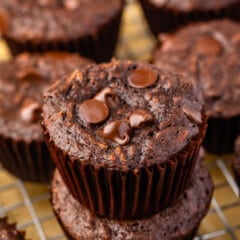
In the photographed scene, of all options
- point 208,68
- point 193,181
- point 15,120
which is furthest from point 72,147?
point 208,68

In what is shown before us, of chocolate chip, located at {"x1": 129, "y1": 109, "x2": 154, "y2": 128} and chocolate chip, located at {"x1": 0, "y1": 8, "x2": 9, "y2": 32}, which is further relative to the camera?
chocolate chip, located at {"x1": 0, "y1": 8, "x2": 9, "y2": 32}

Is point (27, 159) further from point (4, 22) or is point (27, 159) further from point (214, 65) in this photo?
point (214, 65)

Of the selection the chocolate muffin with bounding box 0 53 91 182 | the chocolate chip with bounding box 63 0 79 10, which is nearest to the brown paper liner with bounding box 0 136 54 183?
the chocolate muffin with bounding box 0 53 91 182

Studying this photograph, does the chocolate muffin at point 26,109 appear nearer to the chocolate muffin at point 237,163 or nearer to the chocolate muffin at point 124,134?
the chocolate muffin at point 124,134

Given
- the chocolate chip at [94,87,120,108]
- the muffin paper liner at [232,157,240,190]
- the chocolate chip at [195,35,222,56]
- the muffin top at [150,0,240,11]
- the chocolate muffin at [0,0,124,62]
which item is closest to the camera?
the chocolate chip at [94,87,120,108]

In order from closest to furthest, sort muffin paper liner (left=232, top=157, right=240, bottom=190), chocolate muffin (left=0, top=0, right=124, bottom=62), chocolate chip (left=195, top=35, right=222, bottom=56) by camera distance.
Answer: muffin paper liner (left=232, top=157, right=240, bottom=190) < chocolate chip (left=195, top=35, right=222, bottom=56) < chocolate muffin (left=0, top=0, right=124, bottom=62)

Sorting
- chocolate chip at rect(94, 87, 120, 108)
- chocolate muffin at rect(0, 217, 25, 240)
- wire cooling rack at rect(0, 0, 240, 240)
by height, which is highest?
chocolate chip at rect(94, 87, 120, 108)

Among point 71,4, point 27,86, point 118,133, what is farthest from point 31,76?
point 118,133

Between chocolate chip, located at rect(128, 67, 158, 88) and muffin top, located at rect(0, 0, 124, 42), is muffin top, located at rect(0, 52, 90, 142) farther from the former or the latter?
chocolate chip, located at rect(128, 67, 158, 88)
